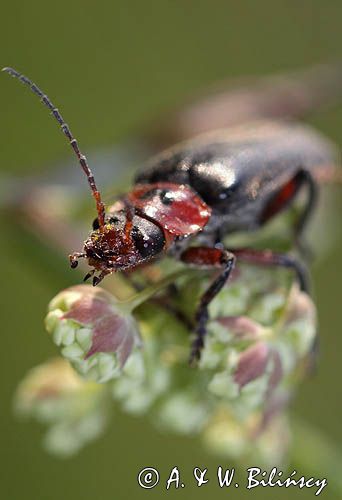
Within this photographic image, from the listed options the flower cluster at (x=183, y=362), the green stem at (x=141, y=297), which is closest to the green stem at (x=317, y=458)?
the flower cluster at (x=183, y=362)

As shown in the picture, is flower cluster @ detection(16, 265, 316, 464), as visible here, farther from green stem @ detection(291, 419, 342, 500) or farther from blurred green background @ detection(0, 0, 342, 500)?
blurred green background @ detection(0, 0, 342, 500)

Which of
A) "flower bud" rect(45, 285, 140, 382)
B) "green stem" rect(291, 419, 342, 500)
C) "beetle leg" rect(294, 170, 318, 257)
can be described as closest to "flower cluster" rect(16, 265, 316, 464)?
"flower bud" rect(45, 285, 140, 382)

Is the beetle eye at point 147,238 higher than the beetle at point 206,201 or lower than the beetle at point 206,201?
lower

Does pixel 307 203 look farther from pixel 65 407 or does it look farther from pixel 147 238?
pixel 65 407

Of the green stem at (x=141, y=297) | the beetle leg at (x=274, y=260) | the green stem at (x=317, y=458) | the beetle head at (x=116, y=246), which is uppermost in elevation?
the beetle leg at (x=274, y=260)

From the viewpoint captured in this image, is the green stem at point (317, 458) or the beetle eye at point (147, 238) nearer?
the beetle eye at point (147, 238)

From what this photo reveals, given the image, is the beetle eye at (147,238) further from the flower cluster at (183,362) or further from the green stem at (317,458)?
the green stem at (317,458)

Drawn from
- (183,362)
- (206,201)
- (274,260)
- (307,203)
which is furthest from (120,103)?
(183,362)
